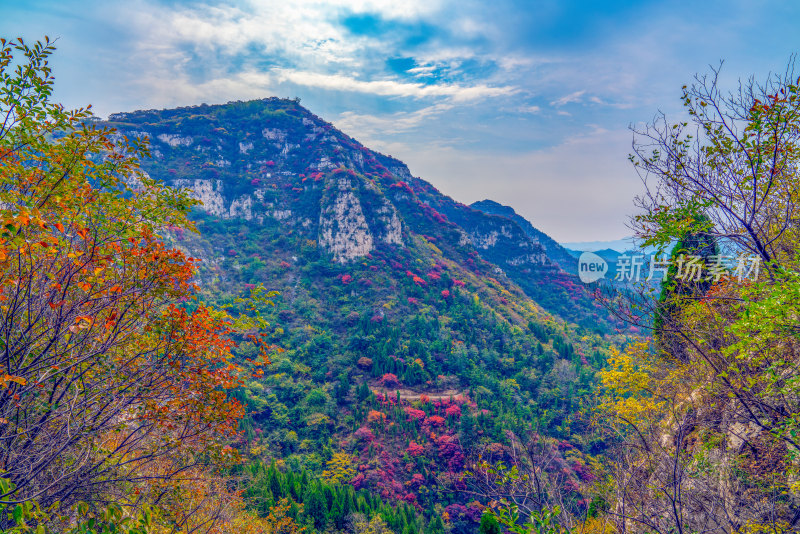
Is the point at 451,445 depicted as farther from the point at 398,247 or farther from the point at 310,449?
the point at 398,247

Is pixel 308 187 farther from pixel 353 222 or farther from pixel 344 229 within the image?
pixel 344 229

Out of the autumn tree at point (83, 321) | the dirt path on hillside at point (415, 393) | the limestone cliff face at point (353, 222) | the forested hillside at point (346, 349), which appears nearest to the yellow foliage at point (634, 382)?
the forested hillside at point (346, 349)

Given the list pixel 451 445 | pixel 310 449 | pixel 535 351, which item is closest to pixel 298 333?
pixel 310 449

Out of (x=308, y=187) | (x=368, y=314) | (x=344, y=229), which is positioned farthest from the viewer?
(x=308, y=187)

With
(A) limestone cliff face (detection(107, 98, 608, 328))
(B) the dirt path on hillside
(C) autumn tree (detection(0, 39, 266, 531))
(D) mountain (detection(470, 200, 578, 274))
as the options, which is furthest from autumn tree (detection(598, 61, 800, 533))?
(D) mountain (detection(470, 200, 578, 274))

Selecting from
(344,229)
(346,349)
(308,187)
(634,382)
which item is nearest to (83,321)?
(634,382)

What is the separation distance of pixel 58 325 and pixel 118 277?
2.53 feet

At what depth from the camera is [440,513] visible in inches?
919

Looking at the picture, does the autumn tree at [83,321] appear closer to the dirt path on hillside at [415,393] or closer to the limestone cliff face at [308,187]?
the dirt path on hillside at [415,393]

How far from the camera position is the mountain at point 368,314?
27.6 meters

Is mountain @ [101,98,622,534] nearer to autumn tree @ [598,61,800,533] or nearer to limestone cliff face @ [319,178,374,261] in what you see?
limestone cliff face @ [319,178,374,261]

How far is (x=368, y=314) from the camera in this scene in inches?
1756

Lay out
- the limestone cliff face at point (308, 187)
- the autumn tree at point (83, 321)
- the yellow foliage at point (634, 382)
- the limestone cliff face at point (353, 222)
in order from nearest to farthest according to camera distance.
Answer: the autumn tree at point (83, 321) → the yellow foliage at point (634, 382) → the limestone cliff face at point (353, 222) → the limestone cliff face at point (308, 187)

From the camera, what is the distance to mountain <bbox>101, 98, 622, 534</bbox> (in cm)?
2756
